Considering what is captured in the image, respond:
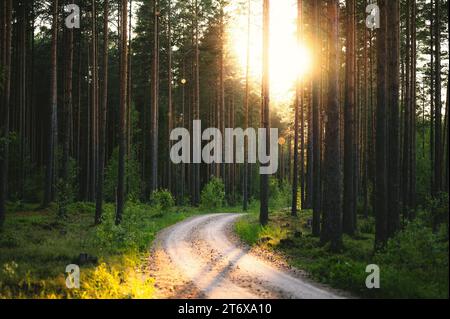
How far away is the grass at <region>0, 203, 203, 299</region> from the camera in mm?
9672

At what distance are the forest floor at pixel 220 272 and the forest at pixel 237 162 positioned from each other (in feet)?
0.29

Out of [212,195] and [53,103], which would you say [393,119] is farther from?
[212,195]

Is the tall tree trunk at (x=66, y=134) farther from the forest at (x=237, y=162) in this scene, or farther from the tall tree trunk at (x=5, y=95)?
the tall tree trunk at (x=5, y=95)

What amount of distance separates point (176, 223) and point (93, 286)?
1562 cm

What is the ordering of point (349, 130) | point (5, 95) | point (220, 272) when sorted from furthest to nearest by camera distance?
point (5, 95), point (349, 130), point (220, 272)

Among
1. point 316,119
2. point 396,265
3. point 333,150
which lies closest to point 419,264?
point 396,265

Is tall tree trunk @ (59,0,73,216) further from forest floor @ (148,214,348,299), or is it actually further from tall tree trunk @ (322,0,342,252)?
tall tree trunk @ (322,0,342,252)

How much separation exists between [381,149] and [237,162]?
113 feet

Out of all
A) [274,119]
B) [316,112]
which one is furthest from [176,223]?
[274,119]

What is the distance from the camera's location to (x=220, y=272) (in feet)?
40.1

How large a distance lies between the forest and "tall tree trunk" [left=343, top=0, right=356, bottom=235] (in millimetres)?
76

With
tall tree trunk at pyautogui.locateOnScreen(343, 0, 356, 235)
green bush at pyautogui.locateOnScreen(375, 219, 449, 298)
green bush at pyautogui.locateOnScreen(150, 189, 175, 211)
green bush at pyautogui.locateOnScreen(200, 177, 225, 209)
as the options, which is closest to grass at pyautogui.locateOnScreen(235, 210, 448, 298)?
green bush at pyautogui.locateOnScreen(375, 219, 449, 298)

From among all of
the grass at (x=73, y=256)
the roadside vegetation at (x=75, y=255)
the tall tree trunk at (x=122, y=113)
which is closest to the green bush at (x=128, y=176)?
the roadside vegetation at (x=75, y=255)

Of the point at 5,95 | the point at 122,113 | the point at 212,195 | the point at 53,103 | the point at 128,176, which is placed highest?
the point at 53,103
